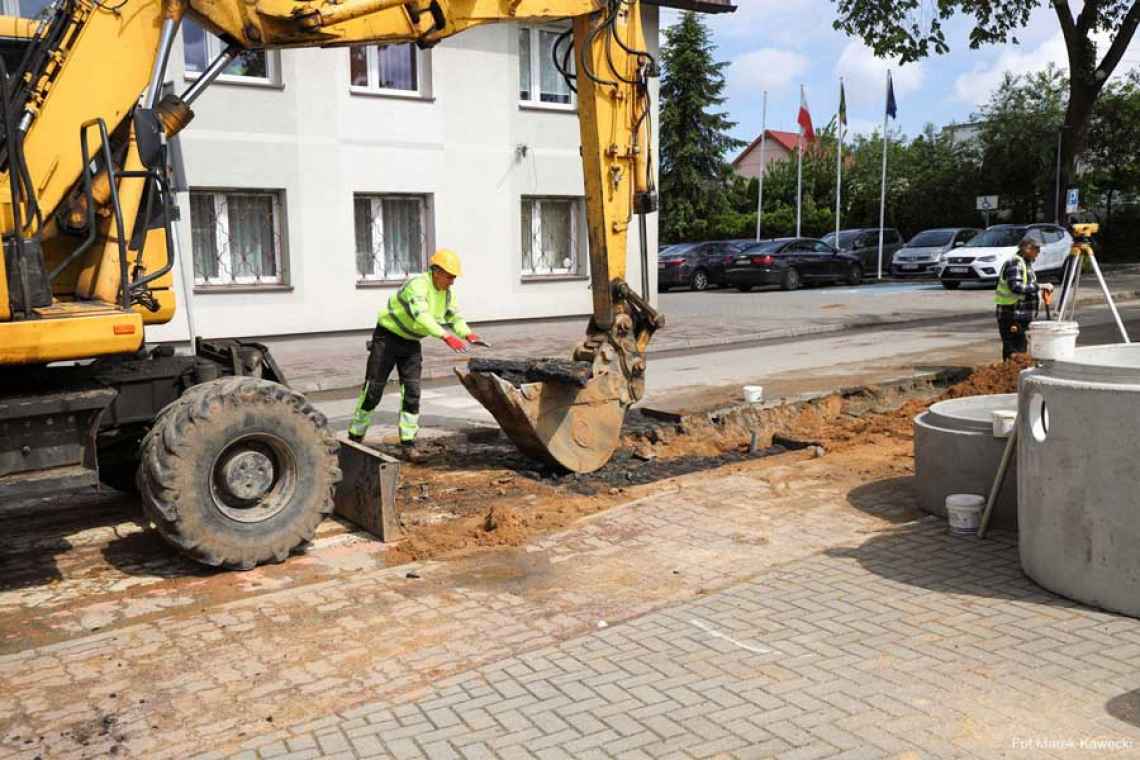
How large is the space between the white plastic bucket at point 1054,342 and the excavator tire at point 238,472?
4.00m

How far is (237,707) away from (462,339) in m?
4.74

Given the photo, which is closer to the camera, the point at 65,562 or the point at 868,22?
the point at 65,562

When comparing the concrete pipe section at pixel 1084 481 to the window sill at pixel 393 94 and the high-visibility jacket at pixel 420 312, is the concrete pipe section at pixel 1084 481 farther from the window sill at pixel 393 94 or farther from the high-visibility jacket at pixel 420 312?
the window sill at pixel 393 94

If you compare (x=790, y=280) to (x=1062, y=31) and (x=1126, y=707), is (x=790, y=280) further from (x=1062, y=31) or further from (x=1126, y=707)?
(x=1126, y=707)

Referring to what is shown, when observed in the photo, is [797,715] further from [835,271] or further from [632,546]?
[835,271]

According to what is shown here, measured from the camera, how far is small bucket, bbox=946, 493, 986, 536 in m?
6.46

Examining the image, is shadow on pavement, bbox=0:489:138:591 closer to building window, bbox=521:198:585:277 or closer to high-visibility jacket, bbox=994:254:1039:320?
high-visibility jacket, bbox=994:254:1039:320

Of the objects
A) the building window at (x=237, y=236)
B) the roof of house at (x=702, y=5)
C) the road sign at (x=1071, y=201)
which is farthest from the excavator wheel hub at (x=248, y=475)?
the road sign at (x=1071, y=201)

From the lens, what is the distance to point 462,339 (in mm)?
8859

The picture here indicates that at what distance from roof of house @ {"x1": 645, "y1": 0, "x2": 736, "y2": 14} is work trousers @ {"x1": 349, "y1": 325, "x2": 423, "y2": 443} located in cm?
1440

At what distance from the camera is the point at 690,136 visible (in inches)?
1848

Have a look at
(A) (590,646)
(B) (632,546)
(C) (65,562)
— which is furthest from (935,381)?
(C) (65,562)

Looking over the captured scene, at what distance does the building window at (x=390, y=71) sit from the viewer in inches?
752

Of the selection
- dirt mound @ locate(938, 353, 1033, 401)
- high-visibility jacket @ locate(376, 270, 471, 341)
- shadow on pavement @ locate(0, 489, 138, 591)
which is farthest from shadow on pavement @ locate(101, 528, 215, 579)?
dirt mound @ locate(938, 353, 1033, 401)
